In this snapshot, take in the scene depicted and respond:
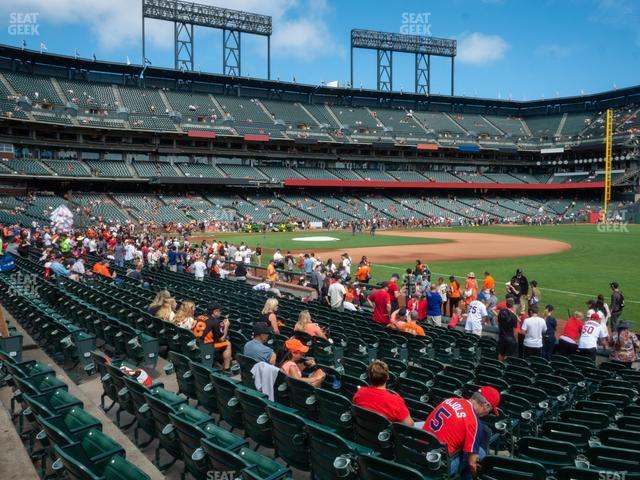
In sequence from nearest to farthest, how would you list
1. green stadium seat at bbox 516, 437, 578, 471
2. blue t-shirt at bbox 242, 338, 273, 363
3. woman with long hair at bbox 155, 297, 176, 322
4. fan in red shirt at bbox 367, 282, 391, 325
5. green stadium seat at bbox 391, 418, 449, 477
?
1. green stadium seat at bbox 391, 418, 449, 477
2. green stadium seat at bbox 516, 437, 578, 471
3. blue t-shirt at bbox 242, 338, 273, 363
4. woman with long hair at bbox 155, 297, 176, 322
5. fan in red shirt at bbox 367, 282, 391, 325

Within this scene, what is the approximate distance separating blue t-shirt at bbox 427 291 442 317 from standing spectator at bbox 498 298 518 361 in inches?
133

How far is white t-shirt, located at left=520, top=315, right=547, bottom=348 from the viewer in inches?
440

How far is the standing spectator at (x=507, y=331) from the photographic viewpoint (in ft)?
37.1

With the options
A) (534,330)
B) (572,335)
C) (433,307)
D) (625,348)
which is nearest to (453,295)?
(433,307)

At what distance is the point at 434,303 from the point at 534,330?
4.16 meters

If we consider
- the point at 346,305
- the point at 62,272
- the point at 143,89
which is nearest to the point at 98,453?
the point at 346,305

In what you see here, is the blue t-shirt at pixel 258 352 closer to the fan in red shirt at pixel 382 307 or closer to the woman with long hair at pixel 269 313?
the woman with long hair at pixel 269 313

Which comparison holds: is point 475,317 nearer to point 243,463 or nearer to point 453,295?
point 453,295

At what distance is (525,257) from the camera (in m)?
35.0

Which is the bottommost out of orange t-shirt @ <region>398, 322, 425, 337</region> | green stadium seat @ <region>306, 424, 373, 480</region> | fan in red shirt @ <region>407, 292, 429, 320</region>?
fan in red shirt @ <region>407, 292, 429, 320</region>

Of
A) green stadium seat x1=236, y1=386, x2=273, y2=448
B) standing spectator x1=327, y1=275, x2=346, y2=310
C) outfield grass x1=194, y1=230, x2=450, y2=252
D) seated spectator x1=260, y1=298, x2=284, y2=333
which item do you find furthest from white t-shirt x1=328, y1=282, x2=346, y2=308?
outfield grass x1=194, y1=230, x2=450, y2=252

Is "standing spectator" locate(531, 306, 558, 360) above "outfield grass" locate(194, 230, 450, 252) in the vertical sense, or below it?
below

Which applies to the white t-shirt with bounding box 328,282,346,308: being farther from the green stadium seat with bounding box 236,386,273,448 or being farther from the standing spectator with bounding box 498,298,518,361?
the green stadium seat with bounding box 236,386,273,448

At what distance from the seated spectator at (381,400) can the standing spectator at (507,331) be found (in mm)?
6752
